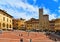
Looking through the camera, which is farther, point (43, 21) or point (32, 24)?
point (32, 24)

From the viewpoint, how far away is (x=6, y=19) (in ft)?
226

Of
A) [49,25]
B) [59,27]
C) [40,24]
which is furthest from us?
[49,25]

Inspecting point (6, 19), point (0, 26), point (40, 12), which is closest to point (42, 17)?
point (40, 12)

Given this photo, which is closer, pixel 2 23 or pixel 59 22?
pixel 2 23

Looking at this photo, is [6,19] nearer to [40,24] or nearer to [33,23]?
[40,24]

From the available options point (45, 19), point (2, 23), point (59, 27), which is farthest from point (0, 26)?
point (45, 19)

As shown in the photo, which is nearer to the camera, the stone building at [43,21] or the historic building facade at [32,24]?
the stone building at [43,21]

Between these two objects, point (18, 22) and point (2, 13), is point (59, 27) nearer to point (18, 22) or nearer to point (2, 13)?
point (18, 22)

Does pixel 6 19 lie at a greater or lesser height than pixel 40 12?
lesser

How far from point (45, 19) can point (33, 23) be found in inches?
451

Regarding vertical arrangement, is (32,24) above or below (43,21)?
below

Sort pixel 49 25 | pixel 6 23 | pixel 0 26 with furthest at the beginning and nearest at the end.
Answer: pixel 49 25 → pixel 6 23 → pixel 0 26

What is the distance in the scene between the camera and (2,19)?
63125 mm

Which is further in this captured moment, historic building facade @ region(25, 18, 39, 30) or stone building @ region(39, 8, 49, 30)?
historic building facade @ region(25, 18, 39, 30)
